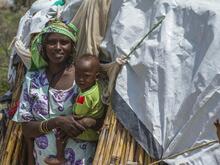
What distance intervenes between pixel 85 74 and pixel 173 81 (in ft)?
1.67

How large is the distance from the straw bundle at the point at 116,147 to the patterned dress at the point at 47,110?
0.54ft

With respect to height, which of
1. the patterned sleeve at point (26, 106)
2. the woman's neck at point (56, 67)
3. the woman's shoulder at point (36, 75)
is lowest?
the patterned sleeve at point (26, 106)

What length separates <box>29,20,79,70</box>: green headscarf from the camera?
3.20m

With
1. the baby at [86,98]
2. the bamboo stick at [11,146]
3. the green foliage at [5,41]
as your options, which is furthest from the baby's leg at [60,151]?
the green foliage at [5,41]

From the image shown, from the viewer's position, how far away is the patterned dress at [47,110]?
127 inches

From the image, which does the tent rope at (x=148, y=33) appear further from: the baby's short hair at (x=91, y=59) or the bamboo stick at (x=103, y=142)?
the bamboo stick at (x=103, y=142)

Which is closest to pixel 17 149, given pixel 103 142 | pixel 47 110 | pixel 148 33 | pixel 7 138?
pixel 7 138

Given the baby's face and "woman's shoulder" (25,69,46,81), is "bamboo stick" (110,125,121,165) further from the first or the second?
"woman's shoulder" (25,69,46,81)

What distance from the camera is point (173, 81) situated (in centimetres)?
287

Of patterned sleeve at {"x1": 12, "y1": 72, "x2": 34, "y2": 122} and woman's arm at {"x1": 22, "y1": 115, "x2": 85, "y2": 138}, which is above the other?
patterned sleeve at {"x1": 12, "y1": 72, "x2": 34, "y2": 122}

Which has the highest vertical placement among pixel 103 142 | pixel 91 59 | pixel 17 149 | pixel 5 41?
pixel 5 41

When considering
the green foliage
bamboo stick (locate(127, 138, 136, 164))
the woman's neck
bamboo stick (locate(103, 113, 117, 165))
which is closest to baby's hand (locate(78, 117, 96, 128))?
bamboo stick (locate(103, 113, 117, 165))

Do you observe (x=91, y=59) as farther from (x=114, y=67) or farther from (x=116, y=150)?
(x=116, y=150)

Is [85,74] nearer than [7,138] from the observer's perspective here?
Yes
